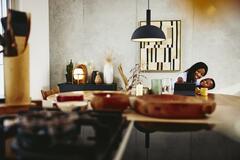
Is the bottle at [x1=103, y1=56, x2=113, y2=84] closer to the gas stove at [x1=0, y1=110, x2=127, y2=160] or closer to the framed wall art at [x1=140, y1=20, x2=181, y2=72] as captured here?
the framed wall art at [x1=140, y1=20, x2=181, y2=72]

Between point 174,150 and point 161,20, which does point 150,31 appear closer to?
point 161,20

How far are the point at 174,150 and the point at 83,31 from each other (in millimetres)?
4688

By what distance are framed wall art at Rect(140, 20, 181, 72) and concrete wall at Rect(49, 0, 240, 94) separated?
0.11 meters

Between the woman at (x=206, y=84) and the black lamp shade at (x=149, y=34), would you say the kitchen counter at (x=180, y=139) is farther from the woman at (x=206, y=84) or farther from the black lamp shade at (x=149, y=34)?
the black lamp shade at (x=149, y=34)

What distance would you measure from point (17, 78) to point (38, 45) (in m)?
4.09

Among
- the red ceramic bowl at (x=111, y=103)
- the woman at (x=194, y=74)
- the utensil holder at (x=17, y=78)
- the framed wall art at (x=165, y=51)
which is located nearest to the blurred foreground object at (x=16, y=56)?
the utensil holder at (x=17, y=78)

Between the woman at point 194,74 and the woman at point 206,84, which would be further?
the woman at point 206,84

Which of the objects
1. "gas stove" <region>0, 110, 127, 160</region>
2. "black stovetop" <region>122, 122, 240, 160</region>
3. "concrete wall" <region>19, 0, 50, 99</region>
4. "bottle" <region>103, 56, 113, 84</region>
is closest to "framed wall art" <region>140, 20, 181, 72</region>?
"bottle" <region>103, 56, 113, 84</region>

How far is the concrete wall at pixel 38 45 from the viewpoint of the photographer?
15.7 feet

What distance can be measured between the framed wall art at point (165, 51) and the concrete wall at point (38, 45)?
6.36ft

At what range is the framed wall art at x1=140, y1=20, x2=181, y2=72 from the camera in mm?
4984

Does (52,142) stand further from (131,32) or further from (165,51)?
(131,32)

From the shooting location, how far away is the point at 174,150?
3.09ft

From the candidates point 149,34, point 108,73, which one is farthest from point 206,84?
point 108,73
